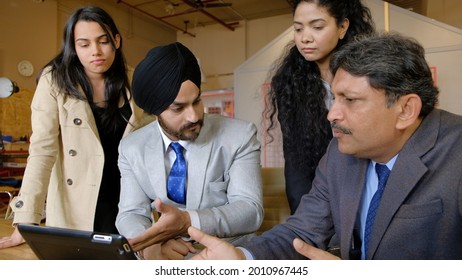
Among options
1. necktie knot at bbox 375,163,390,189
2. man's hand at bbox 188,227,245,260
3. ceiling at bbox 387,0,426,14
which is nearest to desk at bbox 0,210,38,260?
man's hand at bbox 188,227,245,260

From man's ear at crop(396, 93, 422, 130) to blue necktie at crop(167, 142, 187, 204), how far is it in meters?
0.78

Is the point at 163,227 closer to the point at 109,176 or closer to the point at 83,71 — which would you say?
the point at 109,176

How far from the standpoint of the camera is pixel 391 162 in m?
1.21

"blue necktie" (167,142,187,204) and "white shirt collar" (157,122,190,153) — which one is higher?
"white shirt collar" (157,122,190,153)

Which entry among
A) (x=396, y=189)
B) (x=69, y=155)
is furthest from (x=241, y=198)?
(x=69, y=155)

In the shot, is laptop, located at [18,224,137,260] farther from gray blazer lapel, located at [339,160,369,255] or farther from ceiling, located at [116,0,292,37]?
ceiling, located at [116,0,292,37]

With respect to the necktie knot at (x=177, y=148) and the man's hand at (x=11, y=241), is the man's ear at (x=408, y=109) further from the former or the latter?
the man's hand at (x=11, y=241)

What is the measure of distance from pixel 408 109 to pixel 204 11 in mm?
8029

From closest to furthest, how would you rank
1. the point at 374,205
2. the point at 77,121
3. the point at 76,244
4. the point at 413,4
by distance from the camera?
the point at 76,244 → the point at 374,205 → the point at 77,121 → the point at 413,4

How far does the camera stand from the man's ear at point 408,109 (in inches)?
43.5

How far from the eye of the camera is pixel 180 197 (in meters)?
1.49

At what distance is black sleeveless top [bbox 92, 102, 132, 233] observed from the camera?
69.8 inches

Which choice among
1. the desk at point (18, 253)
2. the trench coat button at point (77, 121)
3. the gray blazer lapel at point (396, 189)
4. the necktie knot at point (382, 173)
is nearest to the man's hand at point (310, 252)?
the gray blazer lapel at point (396, 189)
